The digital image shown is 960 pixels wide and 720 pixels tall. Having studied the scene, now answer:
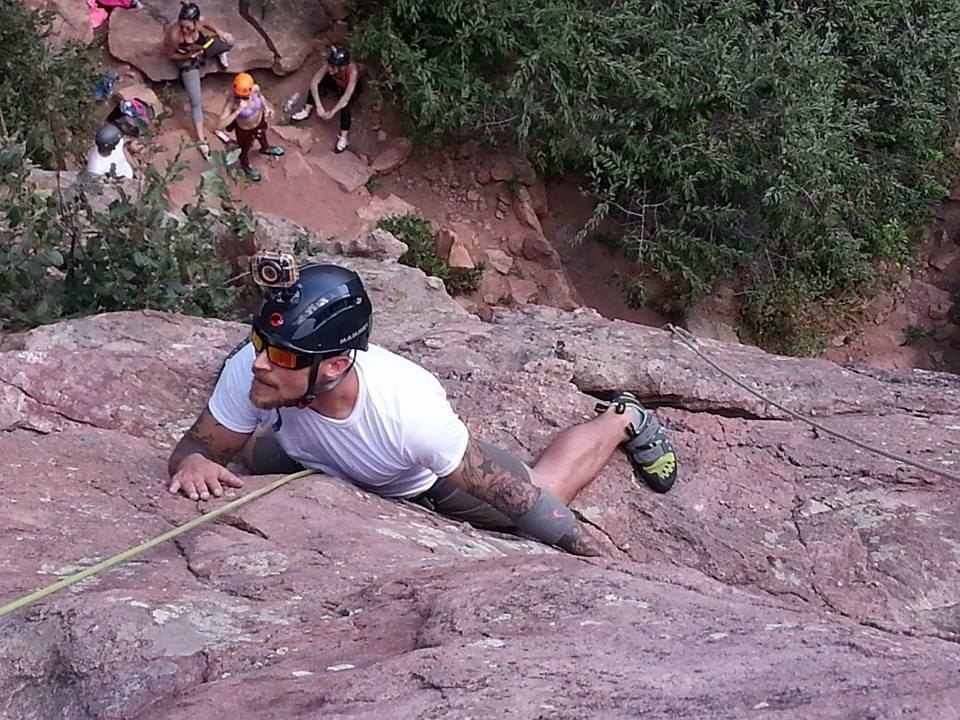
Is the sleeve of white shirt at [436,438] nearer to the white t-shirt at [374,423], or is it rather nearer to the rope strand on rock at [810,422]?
the white t-shirt at [374,423]

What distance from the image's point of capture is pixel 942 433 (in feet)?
12.2

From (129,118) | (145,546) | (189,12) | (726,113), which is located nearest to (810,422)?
(145,546)

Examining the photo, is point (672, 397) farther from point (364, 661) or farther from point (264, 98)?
point (264, 98)

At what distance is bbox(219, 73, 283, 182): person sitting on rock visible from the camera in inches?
332

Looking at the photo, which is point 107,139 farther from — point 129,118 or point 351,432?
point 351,432

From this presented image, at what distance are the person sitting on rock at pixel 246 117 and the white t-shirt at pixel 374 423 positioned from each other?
20.2 ft

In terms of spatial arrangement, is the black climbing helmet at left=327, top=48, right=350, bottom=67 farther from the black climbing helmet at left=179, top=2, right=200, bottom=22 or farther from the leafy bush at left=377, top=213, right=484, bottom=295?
the leafy bush at left=377, top=213, right=484, bottom=295

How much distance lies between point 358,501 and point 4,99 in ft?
19.8

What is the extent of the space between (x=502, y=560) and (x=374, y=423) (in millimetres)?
639

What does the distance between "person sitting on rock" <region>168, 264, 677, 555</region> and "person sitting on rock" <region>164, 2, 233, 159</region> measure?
20.4 feet

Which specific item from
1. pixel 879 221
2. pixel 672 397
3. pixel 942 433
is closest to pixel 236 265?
pixel 672 397

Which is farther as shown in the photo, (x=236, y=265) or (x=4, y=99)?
(x=4, y=99)

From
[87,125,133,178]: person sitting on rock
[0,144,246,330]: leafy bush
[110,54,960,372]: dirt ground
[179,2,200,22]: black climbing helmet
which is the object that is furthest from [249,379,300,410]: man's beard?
[179,2,200,22]: black climbing helmet

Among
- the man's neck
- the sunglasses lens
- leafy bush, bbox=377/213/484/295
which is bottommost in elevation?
leafy bush, bbox=377/213/484/295
